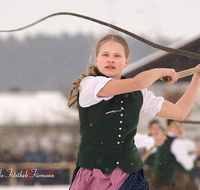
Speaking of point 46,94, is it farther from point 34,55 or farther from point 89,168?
point 89,168

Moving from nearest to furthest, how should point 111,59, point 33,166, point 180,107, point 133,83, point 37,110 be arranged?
1. point 133,83
2. point 111,59
3. point 180,107
4. point 33,166
5. point 37,110

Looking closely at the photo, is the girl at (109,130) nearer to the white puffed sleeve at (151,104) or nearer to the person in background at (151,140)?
the white puffed sleeve at (151,104)

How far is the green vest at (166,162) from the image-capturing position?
10.9 feet

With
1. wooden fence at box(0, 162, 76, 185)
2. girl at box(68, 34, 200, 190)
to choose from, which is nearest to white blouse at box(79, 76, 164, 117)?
girl at box(68, 34, 200, 190)

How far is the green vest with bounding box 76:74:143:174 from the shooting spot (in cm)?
89

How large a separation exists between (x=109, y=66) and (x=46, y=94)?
494cm

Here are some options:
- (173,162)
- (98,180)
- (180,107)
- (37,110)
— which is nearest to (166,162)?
(173,162)

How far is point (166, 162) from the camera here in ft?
11.1

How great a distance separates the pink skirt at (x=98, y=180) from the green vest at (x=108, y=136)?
0.02m

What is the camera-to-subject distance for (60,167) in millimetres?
4477

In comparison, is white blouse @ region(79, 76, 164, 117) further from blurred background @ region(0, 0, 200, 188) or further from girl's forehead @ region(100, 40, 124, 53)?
blurred background @ region(0, 0, 200, 188)

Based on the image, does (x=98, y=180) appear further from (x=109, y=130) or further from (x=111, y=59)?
(x=111, y=59)

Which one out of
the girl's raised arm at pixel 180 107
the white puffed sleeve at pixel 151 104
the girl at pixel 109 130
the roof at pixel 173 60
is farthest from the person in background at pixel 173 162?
the girl at pixel 109 130

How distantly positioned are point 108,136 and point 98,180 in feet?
0.53
